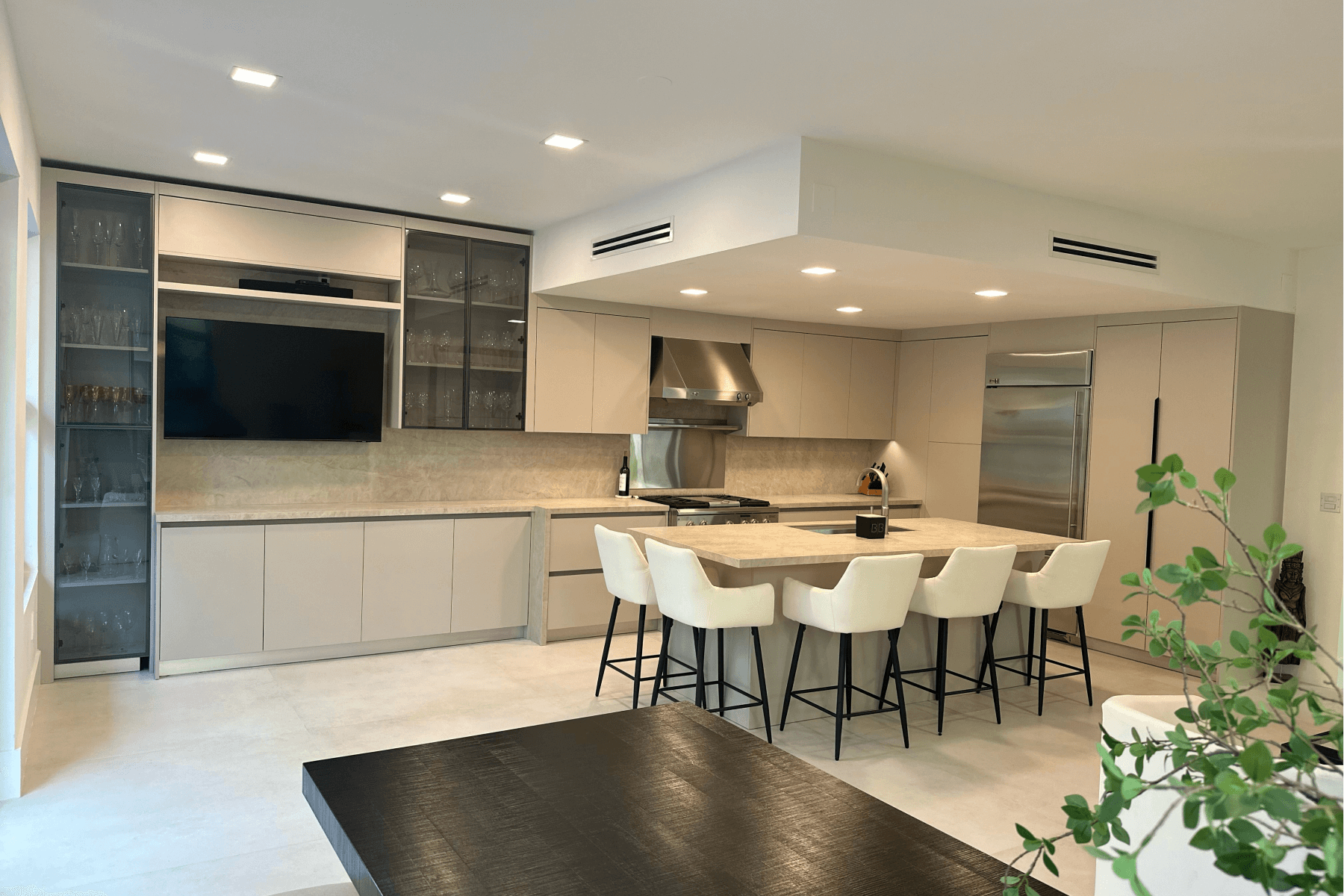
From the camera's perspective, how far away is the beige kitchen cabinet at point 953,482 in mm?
6988

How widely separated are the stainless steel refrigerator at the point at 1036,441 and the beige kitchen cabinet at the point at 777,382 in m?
1.43

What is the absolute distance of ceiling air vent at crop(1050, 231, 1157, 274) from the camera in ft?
15.1

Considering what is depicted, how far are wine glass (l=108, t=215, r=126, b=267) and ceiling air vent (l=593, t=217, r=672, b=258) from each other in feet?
8.20

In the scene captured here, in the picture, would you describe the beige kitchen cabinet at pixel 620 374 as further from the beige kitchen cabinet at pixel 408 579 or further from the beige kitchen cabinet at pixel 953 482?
the beige kitchen cabinet at pixel 953 482

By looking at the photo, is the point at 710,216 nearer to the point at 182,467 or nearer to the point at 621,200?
the point at 621,200

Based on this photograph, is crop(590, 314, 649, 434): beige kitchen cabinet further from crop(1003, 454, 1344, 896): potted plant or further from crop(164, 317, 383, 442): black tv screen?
crop(1003, 454, 1344, 896): potted plant

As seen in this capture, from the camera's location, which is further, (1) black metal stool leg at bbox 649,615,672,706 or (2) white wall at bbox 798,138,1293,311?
(1) black metal stool leg at bbox 649,615,672,706

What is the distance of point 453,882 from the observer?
4.54 ft

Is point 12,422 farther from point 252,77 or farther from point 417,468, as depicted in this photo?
point 417,468

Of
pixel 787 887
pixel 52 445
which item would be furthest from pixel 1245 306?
pixel 52 445

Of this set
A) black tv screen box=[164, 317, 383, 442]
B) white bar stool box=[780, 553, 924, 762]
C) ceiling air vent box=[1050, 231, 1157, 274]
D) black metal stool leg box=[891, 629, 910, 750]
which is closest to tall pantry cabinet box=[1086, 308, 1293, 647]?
ceiling air vent box=[1050, 231, 1157, 274]

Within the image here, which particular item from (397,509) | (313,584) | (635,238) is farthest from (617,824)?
(397,509)

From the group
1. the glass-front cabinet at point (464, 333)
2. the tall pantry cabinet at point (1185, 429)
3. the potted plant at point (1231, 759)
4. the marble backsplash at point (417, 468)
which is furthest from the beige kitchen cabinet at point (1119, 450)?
the potted plant at point (1231, 759)

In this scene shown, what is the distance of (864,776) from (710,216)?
2.58 m
